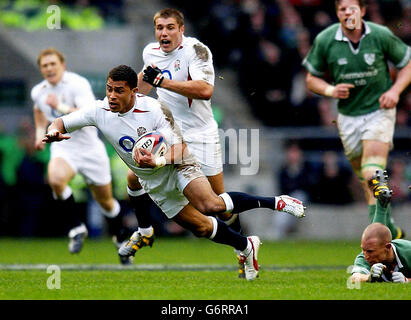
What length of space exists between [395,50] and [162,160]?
12.5ft

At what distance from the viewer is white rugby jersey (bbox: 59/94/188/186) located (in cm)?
878

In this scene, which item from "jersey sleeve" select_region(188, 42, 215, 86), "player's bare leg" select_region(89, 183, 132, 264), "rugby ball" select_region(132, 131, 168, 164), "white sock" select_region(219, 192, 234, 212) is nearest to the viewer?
"rugby ball" select_region(132, 131, 168, 164)

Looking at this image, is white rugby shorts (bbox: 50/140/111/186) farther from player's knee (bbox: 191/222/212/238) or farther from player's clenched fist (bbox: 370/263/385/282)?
player's clenched fist (bbox: 370/263/385/282)

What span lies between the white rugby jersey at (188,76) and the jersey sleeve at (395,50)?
229 centimetres

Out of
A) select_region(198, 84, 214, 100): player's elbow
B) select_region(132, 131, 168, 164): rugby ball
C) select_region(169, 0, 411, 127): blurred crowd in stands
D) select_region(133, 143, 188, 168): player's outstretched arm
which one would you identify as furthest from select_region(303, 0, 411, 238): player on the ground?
select_region(169, 0, 411, 127): blurred crowd in stands

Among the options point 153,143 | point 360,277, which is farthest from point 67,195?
point 360,277

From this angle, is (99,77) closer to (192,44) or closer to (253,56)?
(253,56)

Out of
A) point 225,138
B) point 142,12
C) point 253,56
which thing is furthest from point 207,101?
point 142,12

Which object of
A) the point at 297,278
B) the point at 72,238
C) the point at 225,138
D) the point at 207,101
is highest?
the point at 225,138

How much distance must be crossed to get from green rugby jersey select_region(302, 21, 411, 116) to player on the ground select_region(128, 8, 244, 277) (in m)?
1.77

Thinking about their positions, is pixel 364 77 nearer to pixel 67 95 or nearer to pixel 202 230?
pixel 202 230

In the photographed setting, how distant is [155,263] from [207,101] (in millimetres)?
3241

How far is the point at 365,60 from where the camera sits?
10820 mm

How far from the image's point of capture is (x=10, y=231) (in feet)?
61.8
